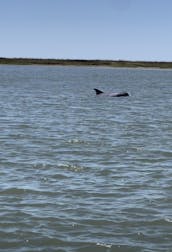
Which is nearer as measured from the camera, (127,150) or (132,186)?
(132,186)

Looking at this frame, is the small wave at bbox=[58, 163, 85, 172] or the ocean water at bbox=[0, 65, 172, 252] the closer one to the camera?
the ocean water at bbox=[0, 65, 172, 252]

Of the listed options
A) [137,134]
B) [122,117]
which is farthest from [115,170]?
[122,117]

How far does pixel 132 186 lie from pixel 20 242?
17.0ft

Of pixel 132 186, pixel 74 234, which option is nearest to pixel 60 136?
pixel 132 186

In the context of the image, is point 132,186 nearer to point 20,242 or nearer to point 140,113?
point 20,242

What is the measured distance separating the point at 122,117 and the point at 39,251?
25169 millimetres

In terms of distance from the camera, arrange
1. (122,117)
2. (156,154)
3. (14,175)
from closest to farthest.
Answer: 1. (14,175)
2. (156,154)
3. (122,117)

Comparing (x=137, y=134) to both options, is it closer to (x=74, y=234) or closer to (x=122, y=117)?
(x=122, y=117)

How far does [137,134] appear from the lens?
26.8 metres

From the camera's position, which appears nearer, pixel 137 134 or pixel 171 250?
pixel 171 250

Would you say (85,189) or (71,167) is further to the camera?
(71,167)

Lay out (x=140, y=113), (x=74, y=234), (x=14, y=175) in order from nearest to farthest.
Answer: (x=74, y=234), (x=14, y=175), (x=140, y=113)

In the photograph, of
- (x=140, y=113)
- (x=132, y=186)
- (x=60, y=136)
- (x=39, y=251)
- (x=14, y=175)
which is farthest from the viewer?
(x=140, y=113)

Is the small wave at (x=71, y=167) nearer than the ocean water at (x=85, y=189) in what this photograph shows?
No
